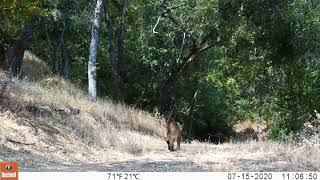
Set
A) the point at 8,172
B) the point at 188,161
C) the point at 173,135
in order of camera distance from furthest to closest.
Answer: the point at 173,135 → the point at 188,161 → the point at 8,172

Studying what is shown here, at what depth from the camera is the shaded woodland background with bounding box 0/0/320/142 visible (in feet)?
51.4

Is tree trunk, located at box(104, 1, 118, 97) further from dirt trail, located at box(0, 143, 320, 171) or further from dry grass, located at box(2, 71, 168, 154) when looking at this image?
dirt trail, located at box(0, 143, 320, 171)

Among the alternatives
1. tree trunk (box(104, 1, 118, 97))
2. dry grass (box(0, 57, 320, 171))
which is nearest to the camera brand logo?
dry grass (box(0, 57, 320, 171))

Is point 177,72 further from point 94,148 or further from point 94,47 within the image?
point 94,148

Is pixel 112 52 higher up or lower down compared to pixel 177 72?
higher up

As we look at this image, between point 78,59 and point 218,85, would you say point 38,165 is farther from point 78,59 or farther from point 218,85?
point 218,85

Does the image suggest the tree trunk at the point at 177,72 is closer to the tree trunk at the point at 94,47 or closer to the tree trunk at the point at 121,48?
the tree trunk at the point at 121,48

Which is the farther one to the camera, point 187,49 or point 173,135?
point 187,49

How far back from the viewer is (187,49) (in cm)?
2642

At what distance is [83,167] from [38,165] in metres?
0.93

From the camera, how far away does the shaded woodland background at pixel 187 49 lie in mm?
15664

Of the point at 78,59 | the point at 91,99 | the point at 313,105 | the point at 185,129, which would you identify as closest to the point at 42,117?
the point at 91,99

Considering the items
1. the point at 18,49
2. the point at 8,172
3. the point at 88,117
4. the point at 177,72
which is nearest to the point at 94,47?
the point at 88,117

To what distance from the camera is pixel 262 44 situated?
55.3ft
